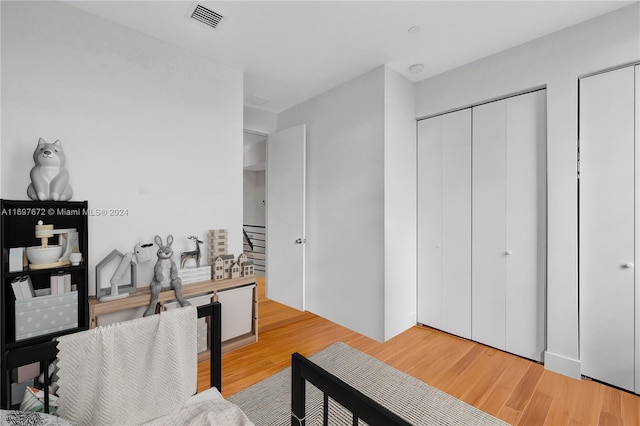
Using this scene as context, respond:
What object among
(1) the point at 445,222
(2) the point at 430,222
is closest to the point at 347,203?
(2) the point at 430,222

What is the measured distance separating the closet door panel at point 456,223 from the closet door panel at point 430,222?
51 millimetres

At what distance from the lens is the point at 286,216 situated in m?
3.74

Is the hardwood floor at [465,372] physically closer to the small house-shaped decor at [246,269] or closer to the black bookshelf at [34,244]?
the small house-shaped decor at [246,269]

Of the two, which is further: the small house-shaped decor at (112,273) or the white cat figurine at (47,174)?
the small house-shaped decor at (112,273)

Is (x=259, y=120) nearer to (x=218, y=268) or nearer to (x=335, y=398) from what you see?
(x=218, y=268)

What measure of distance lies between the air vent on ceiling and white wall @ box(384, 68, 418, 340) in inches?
59.7

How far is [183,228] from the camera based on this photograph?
2457mm

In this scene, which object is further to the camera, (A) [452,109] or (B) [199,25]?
(A) [452,109]

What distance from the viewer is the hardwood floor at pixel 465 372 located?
1754 millimetres

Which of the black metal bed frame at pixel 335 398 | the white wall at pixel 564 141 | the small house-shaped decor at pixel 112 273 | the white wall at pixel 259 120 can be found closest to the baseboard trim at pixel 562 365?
the white wall at pixel 564 141

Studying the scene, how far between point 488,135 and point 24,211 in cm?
348

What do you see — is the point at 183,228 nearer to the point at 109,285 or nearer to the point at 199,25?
the point at 109,285

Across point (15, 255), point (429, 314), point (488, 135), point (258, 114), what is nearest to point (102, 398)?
point (15, 255)

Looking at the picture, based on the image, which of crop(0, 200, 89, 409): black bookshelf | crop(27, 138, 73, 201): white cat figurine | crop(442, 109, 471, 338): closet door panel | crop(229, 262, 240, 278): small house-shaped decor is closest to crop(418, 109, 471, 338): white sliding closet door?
crop(442, 109, 471, 338): closet door panel
